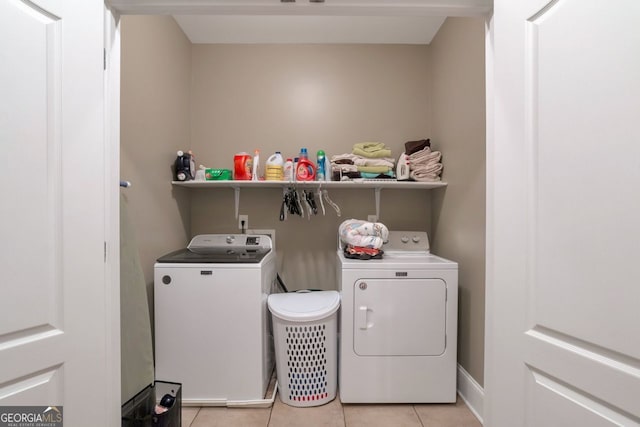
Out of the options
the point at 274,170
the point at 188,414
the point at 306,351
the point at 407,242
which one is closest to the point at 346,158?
the point at 274,170

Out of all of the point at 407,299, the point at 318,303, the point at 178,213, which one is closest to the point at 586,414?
the point at 407,299

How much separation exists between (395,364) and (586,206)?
142cm

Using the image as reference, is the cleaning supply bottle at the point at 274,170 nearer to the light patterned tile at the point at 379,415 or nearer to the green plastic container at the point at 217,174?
the green plastic container at the point at 217,174

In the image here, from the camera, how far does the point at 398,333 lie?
5.57 feet

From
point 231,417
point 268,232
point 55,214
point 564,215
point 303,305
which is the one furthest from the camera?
point 268,232

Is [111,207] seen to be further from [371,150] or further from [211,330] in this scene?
[371,150]

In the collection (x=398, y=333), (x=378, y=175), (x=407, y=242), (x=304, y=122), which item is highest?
(x=304, y=122)

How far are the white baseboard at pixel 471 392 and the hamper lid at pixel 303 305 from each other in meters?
0.94

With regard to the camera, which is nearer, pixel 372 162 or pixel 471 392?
pixel 471 392

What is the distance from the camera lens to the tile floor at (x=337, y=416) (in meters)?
1.58

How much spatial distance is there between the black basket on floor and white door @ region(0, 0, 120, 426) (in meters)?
0.35

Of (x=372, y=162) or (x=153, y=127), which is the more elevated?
(x=153, y=127)

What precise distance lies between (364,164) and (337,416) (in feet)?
5.46

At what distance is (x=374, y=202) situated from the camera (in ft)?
7.81
